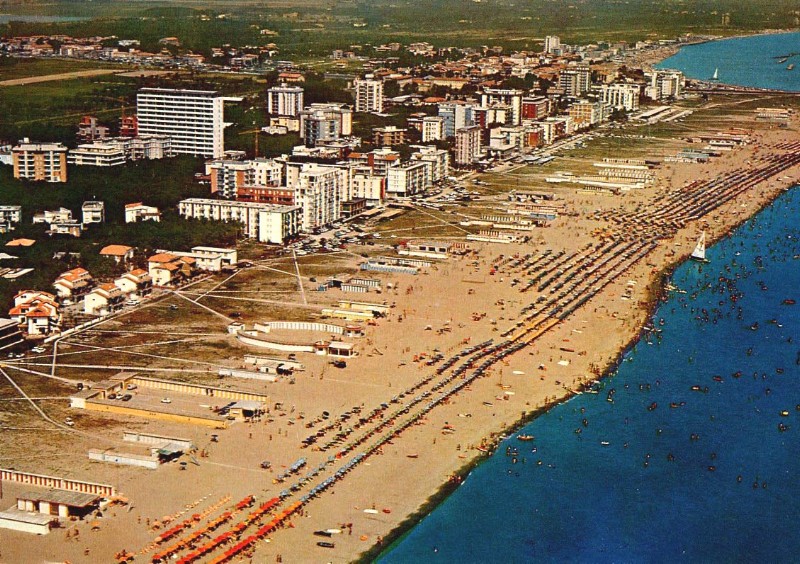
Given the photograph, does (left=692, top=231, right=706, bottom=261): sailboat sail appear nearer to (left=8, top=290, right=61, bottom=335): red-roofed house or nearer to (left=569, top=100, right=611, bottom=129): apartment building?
(left=8, top=290, right=61, bottom=335): red-roofed house

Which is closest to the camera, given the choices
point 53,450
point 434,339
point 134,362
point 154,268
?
point 53,450

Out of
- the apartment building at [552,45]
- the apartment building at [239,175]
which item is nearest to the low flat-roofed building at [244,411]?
the apartment building at [239,175]

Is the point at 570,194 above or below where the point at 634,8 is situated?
below

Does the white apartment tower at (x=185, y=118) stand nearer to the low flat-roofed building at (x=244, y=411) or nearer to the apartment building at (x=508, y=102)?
the apartment building at (x=508, y=102)

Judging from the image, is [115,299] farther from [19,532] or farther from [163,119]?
[163,119]

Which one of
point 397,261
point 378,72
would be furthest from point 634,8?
point 397,261

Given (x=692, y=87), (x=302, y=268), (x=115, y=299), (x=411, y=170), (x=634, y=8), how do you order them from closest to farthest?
(x=115, y=299)
(x=302, y=268)
(x=411, y=170)
(x=692, y=87)
(x=634, y=8)

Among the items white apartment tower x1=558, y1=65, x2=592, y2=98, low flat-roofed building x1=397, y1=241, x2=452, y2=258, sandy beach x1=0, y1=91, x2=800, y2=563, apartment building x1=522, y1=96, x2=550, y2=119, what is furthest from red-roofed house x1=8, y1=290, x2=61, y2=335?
white apartment tower x1=558, y1=65, x2=592, y2=98
